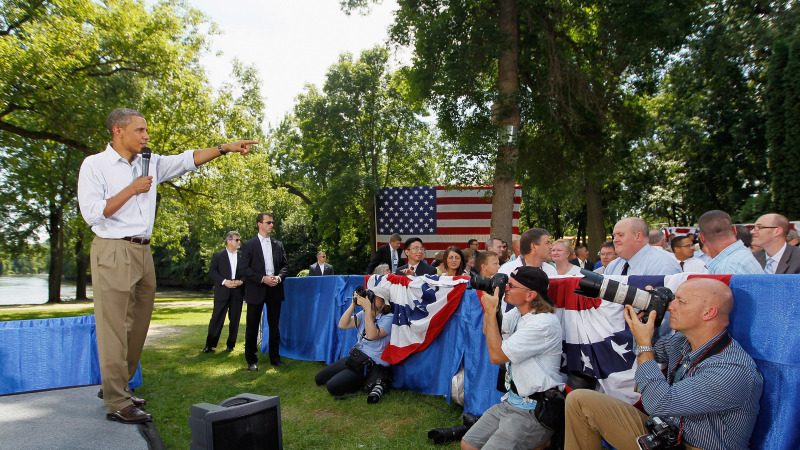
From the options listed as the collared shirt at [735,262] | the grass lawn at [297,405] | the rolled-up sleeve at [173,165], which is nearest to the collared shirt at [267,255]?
the grass lawn at [297,405]

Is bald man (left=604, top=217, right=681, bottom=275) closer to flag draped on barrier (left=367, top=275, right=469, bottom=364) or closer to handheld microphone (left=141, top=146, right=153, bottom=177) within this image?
flag draped on barrier (left=367, top=275, right=469, bottom=364)

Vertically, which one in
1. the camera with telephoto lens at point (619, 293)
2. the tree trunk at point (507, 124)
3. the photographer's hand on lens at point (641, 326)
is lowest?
the photographer's hand on lens at point (641, 326)

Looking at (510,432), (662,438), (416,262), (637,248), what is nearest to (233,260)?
(416,262)

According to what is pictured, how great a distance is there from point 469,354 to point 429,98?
10055 millimetres

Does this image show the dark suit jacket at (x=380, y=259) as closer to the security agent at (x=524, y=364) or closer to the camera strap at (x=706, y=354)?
the security agent at (x=524, y=364)

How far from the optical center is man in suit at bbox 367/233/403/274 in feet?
34.5

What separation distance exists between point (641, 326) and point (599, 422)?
58cm

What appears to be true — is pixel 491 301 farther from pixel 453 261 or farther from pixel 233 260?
pixel 233 260

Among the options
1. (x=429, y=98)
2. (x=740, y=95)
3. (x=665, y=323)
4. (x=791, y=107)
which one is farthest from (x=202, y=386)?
(x=740, y=95)

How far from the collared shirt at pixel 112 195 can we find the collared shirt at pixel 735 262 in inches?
174

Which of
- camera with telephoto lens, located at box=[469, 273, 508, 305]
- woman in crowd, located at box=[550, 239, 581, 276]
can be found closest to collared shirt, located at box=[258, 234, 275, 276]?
woman in crowd, located at box=[550, 239, 581, 276]

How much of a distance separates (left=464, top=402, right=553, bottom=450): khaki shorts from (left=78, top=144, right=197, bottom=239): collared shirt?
2.90 metres

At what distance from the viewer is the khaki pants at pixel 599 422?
319 cm

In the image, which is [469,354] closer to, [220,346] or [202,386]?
[202,386]
